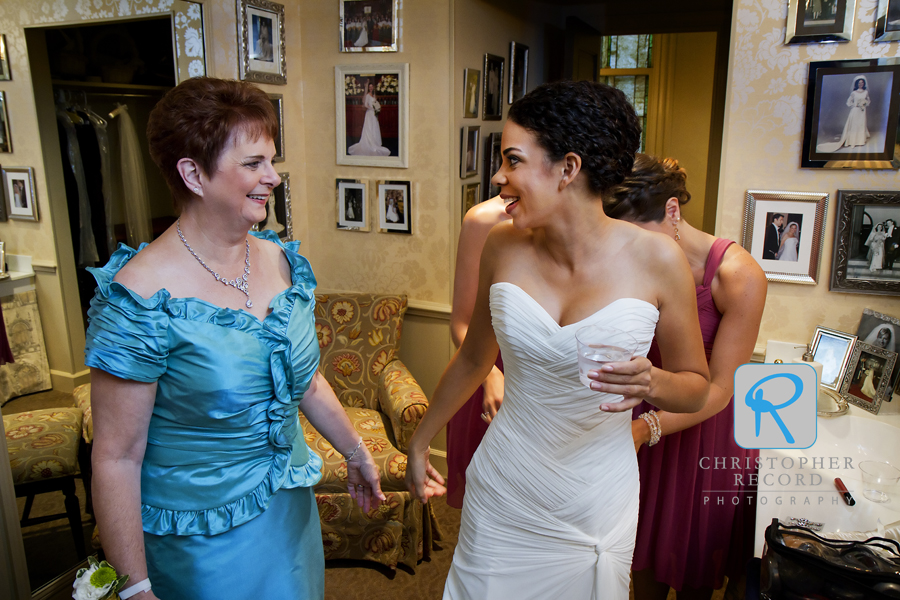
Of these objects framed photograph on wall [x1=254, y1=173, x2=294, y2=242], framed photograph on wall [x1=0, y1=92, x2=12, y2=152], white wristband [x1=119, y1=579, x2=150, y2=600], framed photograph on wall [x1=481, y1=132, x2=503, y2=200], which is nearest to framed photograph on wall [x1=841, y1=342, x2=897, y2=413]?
framed photograph on wall [x1=481, y1=132, x2=503, y2=200]

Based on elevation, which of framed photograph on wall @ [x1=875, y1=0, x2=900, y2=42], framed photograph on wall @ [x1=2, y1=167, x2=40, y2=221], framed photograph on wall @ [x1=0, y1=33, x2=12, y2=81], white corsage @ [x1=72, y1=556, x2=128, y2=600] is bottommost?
white corsage @ [x1=72, y1=556, x2=128, y2=600]

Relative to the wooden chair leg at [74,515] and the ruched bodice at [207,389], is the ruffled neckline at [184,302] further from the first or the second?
the wooden chair leg at [74,515]

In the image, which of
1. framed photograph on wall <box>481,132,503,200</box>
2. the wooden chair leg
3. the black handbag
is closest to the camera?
the black handbag

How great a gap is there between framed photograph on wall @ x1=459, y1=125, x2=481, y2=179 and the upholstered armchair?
741mm

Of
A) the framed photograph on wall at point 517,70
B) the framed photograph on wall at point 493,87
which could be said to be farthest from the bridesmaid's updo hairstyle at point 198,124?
the framed photograph on wall at point 517,70

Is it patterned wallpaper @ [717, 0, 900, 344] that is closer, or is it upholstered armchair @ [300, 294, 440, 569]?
patterned wallpaper @ [717, 0, 900, 344]

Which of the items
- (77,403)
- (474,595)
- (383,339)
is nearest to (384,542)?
(383,339)

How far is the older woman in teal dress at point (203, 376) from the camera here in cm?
126

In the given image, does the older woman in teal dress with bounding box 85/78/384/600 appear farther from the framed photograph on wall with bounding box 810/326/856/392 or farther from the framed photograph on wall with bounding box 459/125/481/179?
the framed photograph on wall with bounding box 459/125/481/179

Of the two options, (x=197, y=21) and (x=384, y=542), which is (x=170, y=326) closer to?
(x=384, y=542)

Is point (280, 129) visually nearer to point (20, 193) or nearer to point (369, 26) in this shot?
point (369, 26)

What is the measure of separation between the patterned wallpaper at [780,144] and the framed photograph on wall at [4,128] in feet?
7.95

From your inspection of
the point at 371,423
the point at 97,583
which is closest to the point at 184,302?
the point at 97,583

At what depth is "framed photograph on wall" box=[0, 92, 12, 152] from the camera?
2059 millimetres
